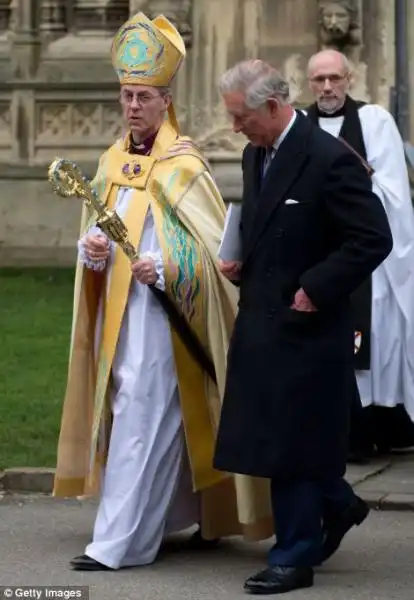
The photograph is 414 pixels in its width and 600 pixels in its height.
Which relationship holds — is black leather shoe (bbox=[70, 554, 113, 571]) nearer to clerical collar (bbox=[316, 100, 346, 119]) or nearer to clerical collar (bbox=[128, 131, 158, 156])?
clerical collar (bbox=[128, 131, 158, 156])

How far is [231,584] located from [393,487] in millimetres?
2110

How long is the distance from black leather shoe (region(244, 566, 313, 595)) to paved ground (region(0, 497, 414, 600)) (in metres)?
0.04

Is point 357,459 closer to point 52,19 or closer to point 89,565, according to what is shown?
point 89,565

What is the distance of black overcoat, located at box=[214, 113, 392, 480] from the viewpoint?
23.5 feet

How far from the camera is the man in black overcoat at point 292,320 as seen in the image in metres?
7.17

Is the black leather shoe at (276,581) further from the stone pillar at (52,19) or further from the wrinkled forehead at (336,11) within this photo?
the stone pillar at (52,19)

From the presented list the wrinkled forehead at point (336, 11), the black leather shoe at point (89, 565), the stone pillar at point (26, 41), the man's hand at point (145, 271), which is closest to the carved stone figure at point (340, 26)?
the wrinkled forehead at point (336, 11)

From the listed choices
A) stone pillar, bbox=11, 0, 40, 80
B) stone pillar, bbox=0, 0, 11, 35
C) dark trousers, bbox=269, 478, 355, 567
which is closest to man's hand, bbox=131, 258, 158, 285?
dark trousers, bbox=269, 478, 355, 567

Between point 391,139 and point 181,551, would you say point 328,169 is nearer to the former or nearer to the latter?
point 181,551

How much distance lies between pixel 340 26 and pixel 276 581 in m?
10.4

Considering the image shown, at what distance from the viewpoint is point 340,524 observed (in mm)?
7516

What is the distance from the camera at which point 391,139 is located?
9961 millimetres

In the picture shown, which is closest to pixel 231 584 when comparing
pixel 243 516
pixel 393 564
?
pixel 243 516

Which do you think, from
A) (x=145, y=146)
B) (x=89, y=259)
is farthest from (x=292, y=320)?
(x=145, y=146)
